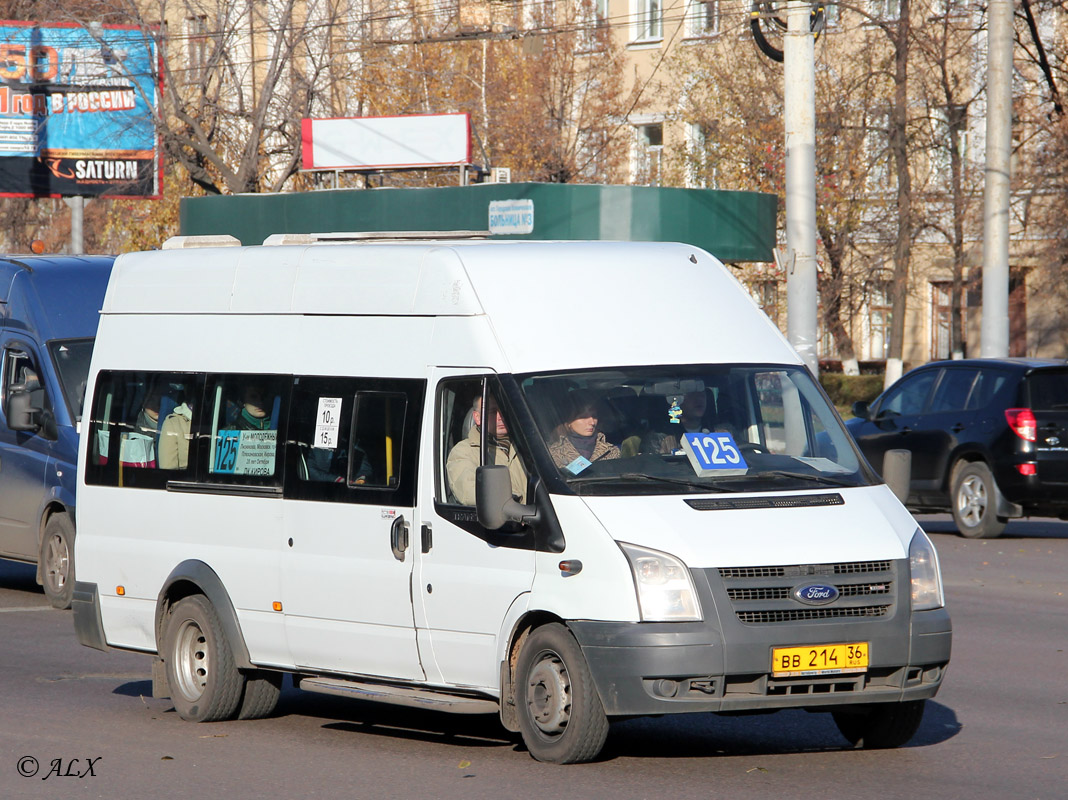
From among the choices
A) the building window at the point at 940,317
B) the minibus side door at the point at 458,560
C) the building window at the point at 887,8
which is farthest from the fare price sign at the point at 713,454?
the building window at the point at 940,317

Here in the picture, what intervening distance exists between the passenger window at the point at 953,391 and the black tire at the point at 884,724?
10.9 metres

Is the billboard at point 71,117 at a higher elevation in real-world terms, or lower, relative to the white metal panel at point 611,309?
higher

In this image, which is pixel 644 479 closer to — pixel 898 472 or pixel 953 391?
pixel 898 472

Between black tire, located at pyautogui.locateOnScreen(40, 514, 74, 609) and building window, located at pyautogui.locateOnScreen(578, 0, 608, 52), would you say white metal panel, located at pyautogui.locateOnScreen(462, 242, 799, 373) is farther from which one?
building window, located at pyautogui.locateOnScreen(578, 0, 608, 52)

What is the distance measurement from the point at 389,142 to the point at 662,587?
26.1m

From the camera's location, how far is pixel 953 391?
61.3 feet

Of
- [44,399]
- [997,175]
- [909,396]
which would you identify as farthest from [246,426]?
[997,175]

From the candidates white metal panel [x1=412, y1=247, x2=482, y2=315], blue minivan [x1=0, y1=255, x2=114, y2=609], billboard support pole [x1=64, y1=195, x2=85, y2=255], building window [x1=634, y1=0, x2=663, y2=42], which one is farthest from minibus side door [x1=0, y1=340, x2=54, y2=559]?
building window [x1=634, y1=0, x2=663, y2=42]

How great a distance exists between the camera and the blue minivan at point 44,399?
14328 mm

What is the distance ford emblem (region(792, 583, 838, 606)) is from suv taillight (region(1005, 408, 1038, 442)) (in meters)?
10.9

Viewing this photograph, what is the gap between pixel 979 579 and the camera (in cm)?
1498

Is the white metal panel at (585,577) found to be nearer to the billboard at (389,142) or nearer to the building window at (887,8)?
the billboard at (389,142)

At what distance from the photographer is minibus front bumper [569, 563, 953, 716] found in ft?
23.4

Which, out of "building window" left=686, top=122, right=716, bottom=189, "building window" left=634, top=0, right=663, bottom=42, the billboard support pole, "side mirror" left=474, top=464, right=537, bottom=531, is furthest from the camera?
"building window" left=634, top=0, right=663, bottom=42
